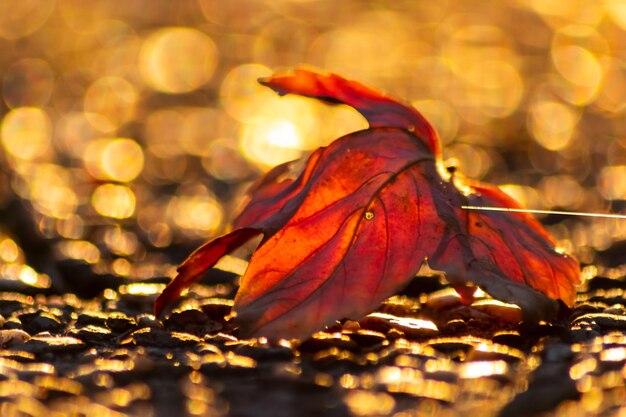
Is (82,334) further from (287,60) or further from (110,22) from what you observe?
(110,22)

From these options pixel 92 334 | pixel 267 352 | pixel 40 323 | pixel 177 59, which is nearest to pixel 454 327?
pixel 267 352

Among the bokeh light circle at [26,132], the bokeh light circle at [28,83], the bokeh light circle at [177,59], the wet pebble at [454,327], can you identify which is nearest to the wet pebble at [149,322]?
the wet pebble at [454,327]

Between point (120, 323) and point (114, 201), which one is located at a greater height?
point (114, 201)

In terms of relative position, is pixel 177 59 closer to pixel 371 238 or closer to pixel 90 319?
pixel 90 319

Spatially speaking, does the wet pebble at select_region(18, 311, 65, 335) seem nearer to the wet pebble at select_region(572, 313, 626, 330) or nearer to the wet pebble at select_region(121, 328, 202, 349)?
the wet pebble at select_region(121, 328, 202, 349)

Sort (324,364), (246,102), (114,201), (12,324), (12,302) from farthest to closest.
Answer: (246,102) < (114,201) < (12,302) < (12,324) < (324,364)

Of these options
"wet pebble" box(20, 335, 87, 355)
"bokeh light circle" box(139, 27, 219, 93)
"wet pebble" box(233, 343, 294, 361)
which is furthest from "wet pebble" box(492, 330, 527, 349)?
"bokeh light circle" box(139, 27, 219, 93)

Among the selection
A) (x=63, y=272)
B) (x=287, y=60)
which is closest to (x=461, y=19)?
(x=287, y=60)
